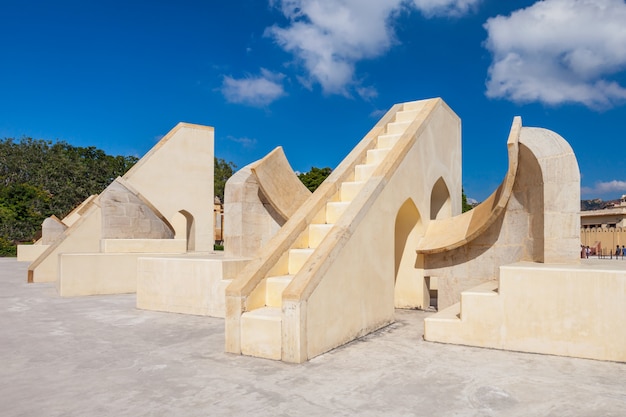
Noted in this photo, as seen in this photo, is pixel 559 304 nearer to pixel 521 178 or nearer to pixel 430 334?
pixel 430 334

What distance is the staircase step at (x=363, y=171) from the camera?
827 centimetres

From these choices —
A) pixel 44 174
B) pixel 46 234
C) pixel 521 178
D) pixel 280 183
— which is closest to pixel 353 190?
pixel 280 183

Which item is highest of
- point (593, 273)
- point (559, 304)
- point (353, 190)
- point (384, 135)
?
point (384, 135)

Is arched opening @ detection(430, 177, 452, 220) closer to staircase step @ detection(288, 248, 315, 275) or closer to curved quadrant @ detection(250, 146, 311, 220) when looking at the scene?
curved quadrant @ detection(250, 146, 311, 220)

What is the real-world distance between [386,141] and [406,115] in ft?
4.06

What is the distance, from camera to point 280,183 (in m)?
9.04

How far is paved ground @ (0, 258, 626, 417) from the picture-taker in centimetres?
386

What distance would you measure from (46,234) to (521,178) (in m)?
20.7

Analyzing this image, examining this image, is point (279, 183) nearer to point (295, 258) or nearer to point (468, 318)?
point (295, 258)

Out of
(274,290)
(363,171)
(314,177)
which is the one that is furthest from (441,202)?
(314,177)

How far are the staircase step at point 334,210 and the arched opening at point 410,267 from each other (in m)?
1.69

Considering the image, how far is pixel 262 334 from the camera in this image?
5.38 meters

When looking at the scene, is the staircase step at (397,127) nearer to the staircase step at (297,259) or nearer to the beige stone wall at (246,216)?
the beige stone wall at (246,216)

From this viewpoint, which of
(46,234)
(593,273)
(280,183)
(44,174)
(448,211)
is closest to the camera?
(593,273)
